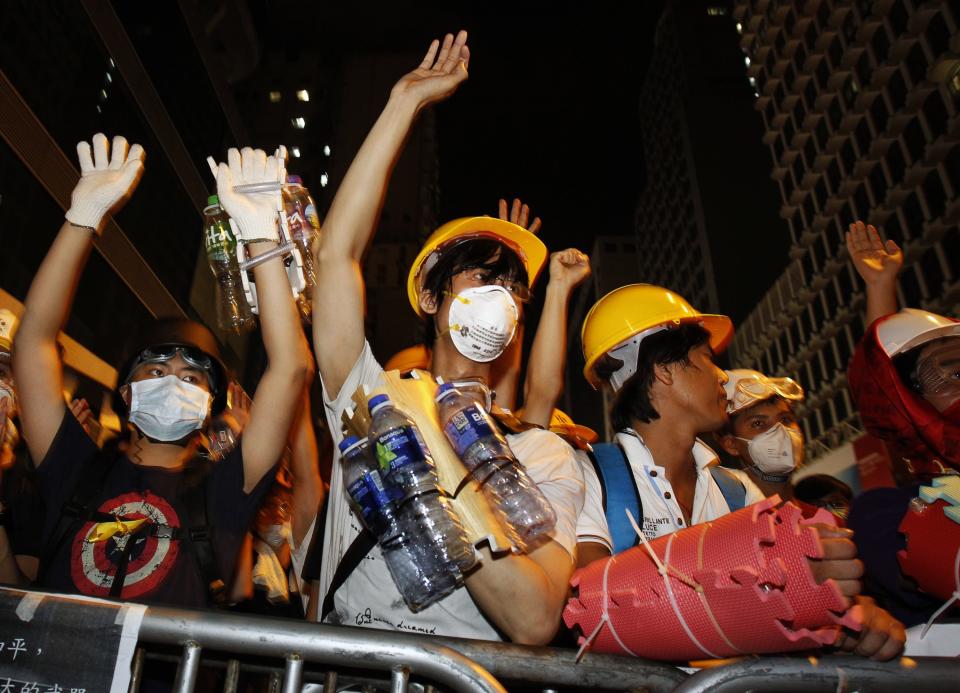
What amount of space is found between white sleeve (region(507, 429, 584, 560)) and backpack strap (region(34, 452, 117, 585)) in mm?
1663

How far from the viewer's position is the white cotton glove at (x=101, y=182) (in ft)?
10.2

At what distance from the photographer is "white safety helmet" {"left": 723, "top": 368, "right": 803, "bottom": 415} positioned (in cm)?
505

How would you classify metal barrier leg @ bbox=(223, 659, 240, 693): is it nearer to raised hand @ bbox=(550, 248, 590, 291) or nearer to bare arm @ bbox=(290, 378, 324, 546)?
bare arm @ bbox=(290, 378, 324, 546)

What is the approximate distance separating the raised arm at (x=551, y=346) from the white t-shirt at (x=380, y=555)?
4.32ft

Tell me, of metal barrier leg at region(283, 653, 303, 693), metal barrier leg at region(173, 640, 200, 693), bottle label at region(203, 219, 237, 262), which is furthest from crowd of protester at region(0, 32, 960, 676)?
metal barrier leg at region(173, 640, 200, 693)

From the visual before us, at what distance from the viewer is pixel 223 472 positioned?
2.78 m

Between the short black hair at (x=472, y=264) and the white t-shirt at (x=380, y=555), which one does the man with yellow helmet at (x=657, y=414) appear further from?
the short black hair at (x=472, y=264)

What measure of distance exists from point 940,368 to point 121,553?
366 centimetres

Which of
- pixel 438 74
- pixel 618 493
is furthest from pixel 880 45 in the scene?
pixel 618 493

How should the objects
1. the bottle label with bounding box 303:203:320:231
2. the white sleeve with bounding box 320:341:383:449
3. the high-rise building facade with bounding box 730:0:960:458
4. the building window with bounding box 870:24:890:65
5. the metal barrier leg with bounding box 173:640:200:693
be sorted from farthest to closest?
the building window with bounding box 870:24:890:65 < the high-rise building facade with bounding box 730:0:960:458 < the bottle label with bounding box 303:203:320:231 < the white sleeve with bounding box 320:341:383:449 < the metal barrier leg with bounding box 173:640:200:693

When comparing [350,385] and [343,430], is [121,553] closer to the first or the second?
[343,430]

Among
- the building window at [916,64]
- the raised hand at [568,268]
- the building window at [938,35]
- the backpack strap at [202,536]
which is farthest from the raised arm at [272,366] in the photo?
the building window at [916,64]

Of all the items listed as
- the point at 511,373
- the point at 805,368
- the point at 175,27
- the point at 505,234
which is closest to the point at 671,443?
the point at 511,373

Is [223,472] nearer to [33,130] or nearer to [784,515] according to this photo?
[784,515]
